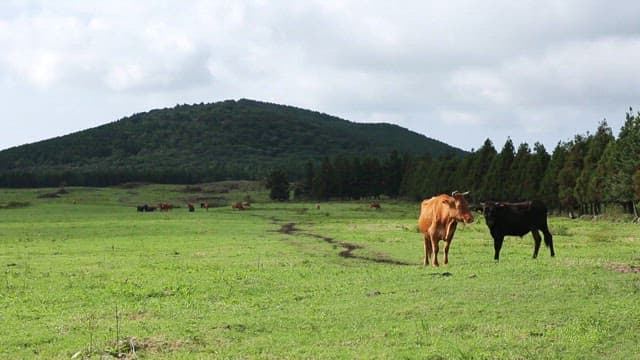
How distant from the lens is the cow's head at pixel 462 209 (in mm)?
26625

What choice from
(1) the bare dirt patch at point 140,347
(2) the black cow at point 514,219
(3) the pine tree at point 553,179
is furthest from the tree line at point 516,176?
(1) the bare dirt patch at point 140,347

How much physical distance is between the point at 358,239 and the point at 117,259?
1700 centimetres

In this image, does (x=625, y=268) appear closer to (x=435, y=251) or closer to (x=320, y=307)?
(x=435, y=251)

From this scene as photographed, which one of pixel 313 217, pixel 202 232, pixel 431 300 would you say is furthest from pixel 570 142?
pixel 431 300

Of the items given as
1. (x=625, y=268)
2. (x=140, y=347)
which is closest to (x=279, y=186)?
(x=625, y=268)

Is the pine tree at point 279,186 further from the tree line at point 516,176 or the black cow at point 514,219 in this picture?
the black cow at point 514,219

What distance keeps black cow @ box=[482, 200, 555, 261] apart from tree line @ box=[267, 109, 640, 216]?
45683 millimetres

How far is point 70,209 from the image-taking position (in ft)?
317

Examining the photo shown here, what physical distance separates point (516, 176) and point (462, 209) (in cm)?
7738

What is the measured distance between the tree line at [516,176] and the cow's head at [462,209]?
49.1 meters

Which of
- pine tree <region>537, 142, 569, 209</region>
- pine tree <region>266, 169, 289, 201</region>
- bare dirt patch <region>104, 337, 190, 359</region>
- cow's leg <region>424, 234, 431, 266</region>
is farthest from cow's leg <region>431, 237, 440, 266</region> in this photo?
pine tree <region>266, 169, 289, 201</region>

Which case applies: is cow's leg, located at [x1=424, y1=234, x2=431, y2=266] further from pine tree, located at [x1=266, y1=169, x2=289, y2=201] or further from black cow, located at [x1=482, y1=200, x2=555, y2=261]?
pine tree, located at [x1=266, y1=169, x2=289, y2=201]

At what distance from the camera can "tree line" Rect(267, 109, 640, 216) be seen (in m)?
76.9

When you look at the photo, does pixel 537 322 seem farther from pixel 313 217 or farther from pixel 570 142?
pixel 570 142
